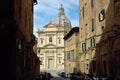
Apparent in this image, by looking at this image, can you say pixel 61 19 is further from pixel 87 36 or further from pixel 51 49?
pixel 87 36

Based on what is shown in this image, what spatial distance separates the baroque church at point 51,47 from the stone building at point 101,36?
54.3 metres

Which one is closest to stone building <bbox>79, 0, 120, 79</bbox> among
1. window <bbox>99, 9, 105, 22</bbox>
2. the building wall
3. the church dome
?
window <bbox>99, 9, 105, 22</bbox>

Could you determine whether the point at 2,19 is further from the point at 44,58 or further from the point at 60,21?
the point at 60,21

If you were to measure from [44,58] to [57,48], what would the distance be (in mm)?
5053

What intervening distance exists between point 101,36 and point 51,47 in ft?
218

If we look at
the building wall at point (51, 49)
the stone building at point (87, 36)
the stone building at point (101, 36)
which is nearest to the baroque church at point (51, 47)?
the building wall at point (51, 49)

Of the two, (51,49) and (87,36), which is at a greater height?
(51,49)

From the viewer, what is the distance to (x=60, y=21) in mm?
115125

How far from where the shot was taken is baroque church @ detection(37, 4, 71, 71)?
10012 centimetres

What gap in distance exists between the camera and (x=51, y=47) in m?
101

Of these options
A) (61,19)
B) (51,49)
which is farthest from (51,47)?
(61,19)

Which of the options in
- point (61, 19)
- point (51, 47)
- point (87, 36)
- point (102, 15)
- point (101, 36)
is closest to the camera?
point (102, 15)

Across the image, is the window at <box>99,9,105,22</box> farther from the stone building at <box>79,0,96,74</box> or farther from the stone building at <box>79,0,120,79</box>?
the stone building at <box>79,0,96,74</box>

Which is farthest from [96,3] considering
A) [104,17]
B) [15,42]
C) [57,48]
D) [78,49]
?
[57,48]
